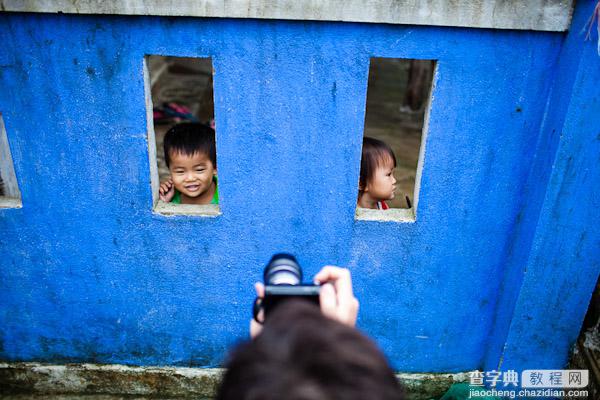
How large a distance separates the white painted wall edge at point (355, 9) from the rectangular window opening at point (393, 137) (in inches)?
20.1

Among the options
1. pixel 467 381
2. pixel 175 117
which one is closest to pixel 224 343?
pixel 467 381

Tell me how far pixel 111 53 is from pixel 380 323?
6.35ft

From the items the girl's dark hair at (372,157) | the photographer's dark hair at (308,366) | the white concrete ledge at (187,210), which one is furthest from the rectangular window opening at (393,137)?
the photographer's dark hair at (308,366)

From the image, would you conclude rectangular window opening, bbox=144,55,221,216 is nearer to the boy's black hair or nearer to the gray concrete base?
the boy's black hair

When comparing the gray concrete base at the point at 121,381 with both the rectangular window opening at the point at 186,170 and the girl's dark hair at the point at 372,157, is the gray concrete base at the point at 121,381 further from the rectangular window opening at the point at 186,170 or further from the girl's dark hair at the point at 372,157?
the girl's dark hair at the point at 372,157

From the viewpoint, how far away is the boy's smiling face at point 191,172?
284 centimetres

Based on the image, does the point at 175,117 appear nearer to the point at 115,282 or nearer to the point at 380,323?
the point at 115,282

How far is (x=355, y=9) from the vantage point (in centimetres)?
209

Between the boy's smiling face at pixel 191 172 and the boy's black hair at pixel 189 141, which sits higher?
the boy's black hair at pixel 189 141

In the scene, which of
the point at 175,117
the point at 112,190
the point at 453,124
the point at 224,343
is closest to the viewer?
the point at 453,124

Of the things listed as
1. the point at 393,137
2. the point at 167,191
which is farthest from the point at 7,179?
the point at 393,137

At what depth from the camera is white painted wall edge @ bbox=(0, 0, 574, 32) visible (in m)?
2.07

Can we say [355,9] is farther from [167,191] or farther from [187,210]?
[167,191]

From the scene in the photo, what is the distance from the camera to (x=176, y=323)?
2.88 meters
